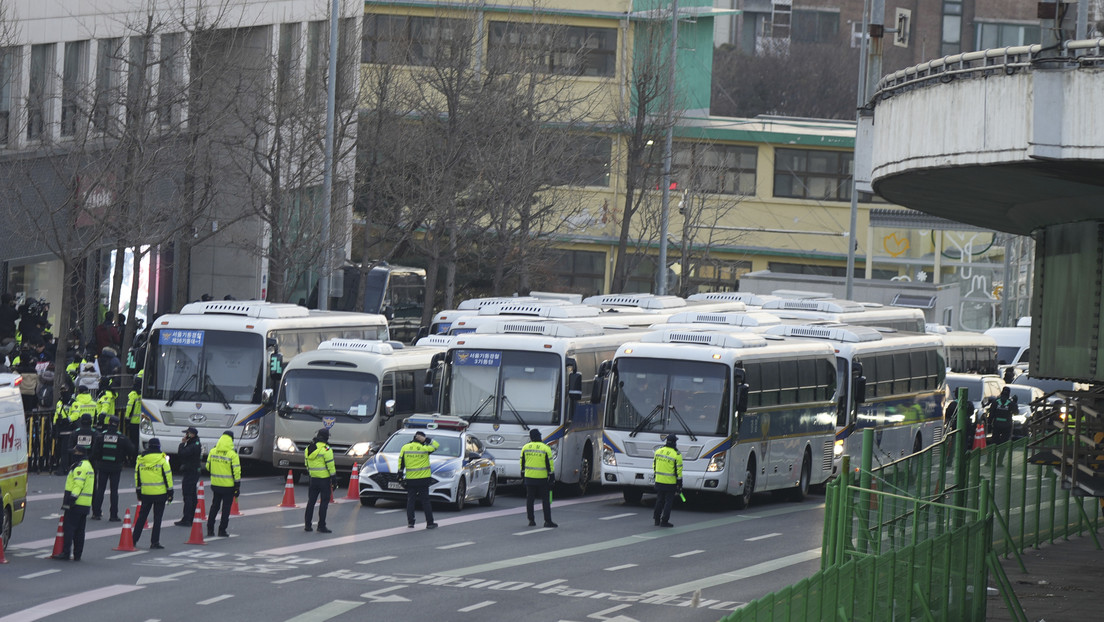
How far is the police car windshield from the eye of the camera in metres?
28.2

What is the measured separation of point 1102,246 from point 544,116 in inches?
1235

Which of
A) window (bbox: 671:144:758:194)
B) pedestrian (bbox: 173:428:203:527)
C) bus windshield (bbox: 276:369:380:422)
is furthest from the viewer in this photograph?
window (bbox: 671:144:758:194)

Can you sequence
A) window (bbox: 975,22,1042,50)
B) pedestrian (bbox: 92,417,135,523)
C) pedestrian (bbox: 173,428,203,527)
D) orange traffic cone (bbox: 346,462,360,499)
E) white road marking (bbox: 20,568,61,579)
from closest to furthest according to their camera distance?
1. white road marking (bbox: 20,568,61,579)
2. pedestrian (bbox: 173,428,203,527)
3. pedestrian (bbox: 92,417,135,523)
4. orange traffic cone (bbox: 346,462,360,499)
5. window (bbox: 975,22,1042,50)

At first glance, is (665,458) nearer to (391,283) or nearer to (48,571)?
(48,571)

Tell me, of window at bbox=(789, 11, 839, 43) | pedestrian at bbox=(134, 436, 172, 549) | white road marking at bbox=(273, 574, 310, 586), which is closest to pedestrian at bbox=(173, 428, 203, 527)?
pedestrian at bbox=(134, 436, 172, 549)

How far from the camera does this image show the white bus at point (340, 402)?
3125 cm

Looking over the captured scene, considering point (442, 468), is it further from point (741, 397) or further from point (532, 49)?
point (532, 49)

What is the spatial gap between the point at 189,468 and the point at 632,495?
913 cm

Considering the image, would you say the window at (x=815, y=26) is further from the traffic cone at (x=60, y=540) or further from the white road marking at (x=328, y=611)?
the white road marking at (x=328, y=611)

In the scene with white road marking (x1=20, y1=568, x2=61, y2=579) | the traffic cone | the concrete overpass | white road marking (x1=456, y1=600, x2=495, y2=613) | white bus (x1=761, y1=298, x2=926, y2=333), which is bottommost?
white road marking (x1=20, y1=568, x2=61, y2=579)

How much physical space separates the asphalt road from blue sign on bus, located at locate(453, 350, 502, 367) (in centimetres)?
312

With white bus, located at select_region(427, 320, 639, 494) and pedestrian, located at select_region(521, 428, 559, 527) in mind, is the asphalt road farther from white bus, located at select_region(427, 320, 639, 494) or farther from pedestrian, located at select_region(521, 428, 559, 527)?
white bus, located at select_region(427, 320, 639, 494)

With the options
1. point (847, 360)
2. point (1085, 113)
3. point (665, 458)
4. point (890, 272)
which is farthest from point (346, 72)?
point (890, 272)

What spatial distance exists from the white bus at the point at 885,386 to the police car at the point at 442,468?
855cm
